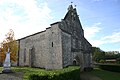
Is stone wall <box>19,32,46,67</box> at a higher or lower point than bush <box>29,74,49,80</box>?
higher

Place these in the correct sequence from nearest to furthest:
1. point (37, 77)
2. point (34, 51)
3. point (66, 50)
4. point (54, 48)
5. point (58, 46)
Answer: point (37, 77) < point (58, 46) < point (54, 48) < point (66, 50) < point (34, 51)

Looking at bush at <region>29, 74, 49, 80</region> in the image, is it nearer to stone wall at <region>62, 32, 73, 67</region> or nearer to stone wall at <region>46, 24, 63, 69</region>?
stone wall at <region>46, 24, 63, 69</region>

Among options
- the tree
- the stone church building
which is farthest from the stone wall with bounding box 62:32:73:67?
the tree

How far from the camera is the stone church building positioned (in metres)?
26.3

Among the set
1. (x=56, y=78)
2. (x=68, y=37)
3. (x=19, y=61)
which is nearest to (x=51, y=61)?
(x=68, y=37)

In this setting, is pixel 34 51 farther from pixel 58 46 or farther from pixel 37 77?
pixel 37 77

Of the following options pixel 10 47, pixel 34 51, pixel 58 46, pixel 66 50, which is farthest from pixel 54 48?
pixel 10 47

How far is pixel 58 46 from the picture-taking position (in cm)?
2616

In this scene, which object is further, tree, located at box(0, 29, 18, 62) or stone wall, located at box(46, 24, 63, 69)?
tree, located at box(0, 29, 18, 62)

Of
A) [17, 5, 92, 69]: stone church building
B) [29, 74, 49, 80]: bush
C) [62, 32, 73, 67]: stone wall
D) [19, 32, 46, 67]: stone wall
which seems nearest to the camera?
[29, 74, 49, 80]: bush

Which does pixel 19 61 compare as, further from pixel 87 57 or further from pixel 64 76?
pixel 64 76

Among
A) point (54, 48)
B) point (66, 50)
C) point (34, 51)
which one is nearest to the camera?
point (54, 48)

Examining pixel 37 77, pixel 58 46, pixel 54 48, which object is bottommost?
pixel 37 77

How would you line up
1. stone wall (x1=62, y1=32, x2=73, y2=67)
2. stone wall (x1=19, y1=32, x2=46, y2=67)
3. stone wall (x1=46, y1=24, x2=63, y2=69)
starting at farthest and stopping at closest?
stone wall (x1=19, y1=32, x2=46, y2=67)
stone wall (x1=62, y1=32, x2=73, y2=67)
stone wall (x1=46, y1=24, x2=63, y2=69)
